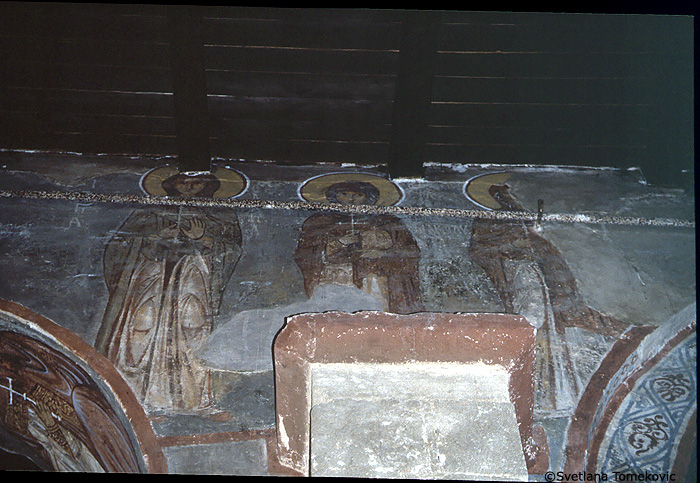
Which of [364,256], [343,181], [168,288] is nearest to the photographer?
[168,288]

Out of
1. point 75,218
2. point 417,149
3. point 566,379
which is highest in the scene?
point 417,149

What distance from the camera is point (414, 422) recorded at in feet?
11.1

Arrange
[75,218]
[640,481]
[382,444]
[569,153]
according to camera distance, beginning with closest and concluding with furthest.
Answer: [382,444] → [640,481] → [75,218] → [569,153]

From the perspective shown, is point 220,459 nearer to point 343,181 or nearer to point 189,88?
point 343,181

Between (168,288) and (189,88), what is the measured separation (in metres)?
1.86

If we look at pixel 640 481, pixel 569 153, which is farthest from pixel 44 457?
pixel 569 153

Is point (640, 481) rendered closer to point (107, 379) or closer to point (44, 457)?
point (107, 379)

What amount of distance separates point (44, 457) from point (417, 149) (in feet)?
12.5

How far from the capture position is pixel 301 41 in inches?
258

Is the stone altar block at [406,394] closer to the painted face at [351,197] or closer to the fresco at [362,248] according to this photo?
the fresco at [362,248]

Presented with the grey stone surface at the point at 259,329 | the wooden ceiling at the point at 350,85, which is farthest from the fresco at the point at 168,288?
the wooden ceiling at the point at 350,85

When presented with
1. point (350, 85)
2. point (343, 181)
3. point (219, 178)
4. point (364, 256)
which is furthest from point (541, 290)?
point (219, 178)

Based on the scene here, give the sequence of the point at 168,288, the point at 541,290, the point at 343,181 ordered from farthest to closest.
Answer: the point at 343,181, the point at 541,290, the point at 168,288

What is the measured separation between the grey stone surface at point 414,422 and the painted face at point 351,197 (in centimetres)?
295
